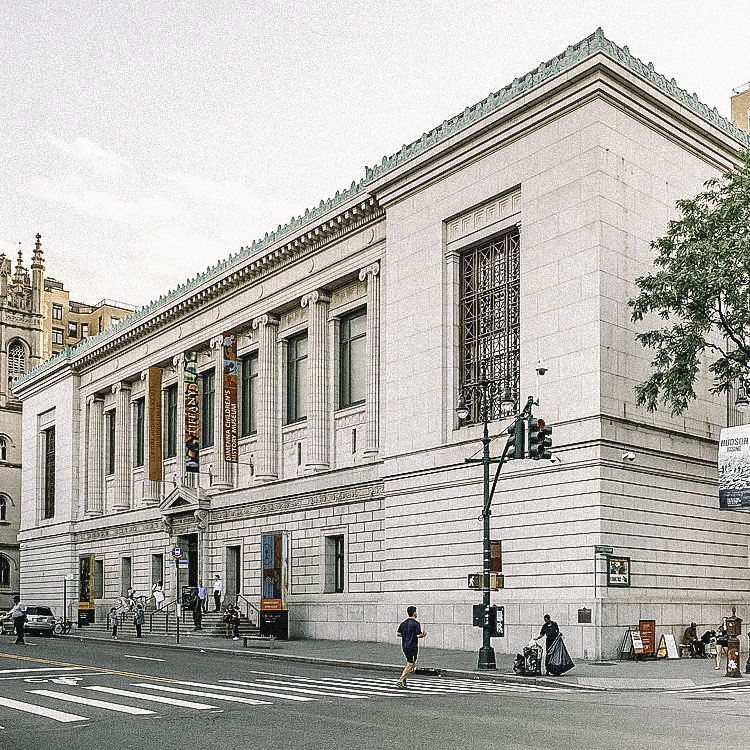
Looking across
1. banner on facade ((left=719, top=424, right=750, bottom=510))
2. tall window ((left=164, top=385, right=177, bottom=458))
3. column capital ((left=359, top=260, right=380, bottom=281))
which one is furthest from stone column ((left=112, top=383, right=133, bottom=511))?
banner on facade ((left=719, top=424, right=750, bottom=510))

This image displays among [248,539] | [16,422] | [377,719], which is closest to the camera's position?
[377,719]

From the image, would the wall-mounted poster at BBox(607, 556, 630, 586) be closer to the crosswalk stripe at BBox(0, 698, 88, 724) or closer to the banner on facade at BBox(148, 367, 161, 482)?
the crosswalk stripe at BBox(0, 698, 88, 724)

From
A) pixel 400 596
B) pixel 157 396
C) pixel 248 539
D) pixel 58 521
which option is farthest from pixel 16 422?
pixel 400 596

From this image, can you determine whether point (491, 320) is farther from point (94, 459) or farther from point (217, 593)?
point (94, 459)

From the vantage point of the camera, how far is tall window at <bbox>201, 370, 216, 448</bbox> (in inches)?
2283

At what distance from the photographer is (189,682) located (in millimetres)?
24203

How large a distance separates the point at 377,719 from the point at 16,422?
9137 centimetres

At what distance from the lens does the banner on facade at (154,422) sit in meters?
60.7

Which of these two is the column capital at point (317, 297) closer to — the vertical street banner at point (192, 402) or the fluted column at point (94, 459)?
the vertical street banner at point (192, 402)

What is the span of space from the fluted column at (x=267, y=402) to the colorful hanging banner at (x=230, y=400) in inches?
56.6

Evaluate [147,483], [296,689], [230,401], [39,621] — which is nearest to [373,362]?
[230,401]

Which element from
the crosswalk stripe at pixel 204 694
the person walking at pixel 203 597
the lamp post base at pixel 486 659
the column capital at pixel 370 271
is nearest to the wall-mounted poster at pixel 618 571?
the lamp post base at pixel 486 659

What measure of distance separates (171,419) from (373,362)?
21.5 m

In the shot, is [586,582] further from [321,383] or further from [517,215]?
[321,383]
